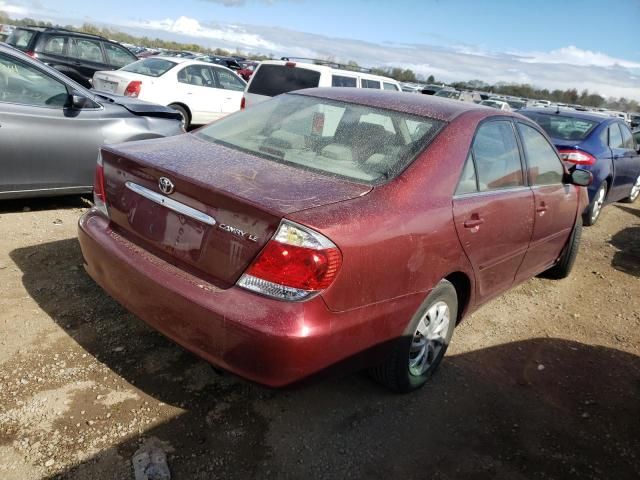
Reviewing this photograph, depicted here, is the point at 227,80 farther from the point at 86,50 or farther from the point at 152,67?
the point at 86,50

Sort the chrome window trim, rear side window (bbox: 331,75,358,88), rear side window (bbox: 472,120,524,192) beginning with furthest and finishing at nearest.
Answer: rear side window (bbox: 331,75,358,88)
rear side window (bbox: 472,120,524,192)
the chrome window trim

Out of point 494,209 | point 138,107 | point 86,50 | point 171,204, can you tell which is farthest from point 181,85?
point 171,204

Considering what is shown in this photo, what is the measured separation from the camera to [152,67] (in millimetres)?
10109

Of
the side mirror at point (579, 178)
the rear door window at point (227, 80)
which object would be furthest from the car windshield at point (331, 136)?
the rear door window at point (227, 80)

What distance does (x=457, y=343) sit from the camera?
3.71 meters

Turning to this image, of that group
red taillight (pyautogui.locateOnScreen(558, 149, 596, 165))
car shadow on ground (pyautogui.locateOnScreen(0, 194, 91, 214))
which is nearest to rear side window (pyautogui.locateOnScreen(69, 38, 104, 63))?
car shadow on ground (pyautogui.locateOnScreen(0, 194, 91, 214))

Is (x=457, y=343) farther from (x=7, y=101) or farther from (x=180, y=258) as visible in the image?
(x=7, y=101)

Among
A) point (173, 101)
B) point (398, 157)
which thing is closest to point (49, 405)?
point (398, 157)

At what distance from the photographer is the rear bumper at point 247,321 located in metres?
2.16

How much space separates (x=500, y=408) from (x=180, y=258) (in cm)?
198

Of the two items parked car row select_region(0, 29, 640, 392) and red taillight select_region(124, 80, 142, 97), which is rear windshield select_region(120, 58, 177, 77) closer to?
red taillight select_region(124, 80, 142, 97)

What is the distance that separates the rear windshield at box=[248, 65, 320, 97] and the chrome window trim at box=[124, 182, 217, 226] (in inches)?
245

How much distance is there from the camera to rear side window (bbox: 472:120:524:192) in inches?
125

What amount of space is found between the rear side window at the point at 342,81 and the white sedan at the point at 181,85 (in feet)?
8.64
